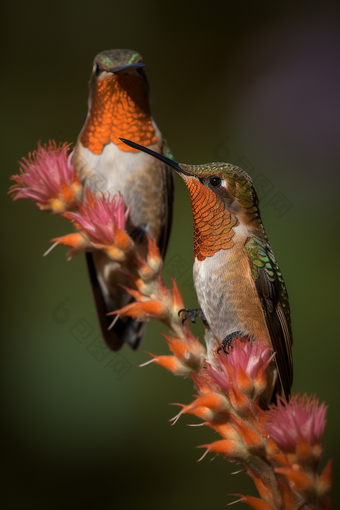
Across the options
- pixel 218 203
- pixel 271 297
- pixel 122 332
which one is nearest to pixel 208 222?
A: pixel 218 203

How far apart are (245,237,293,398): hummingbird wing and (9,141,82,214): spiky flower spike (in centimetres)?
21

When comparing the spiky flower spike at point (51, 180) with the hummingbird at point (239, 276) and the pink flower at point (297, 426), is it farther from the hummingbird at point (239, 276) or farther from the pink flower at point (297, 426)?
the pink flower at point (297, 426)

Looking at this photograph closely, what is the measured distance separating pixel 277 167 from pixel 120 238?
1.20 meters

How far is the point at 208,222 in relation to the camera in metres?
0.47

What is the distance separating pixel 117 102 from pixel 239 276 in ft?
1.09

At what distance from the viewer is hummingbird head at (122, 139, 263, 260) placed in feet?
1.41

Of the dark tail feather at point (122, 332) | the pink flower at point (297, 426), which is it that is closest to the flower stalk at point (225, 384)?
the pink flower at point (297, 426)

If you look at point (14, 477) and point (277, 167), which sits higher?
point (277, 167)

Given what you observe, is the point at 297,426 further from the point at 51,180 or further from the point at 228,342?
the point at 51,180

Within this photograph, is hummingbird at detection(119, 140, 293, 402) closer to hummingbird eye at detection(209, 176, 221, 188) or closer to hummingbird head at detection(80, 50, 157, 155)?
hummingbird eye at detection(209, 176, 221, 188)

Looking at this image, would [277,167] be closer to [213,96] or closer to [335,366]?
[213,96]

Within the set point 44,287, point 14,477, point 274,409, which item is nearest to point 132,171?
point 274,409

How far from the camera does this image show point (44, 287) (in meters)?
1.54

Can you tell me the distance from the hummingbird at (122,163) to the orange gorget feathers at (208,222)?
23 cm
